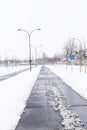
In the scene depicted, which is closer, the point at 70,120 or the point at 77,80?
the point at 70,120

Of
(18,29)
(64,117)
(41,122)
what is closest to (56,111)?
(64,117)

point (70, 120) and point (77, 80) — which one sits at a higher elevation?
point (70, 120)

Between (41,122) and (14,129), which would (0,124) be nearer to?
(14,129)

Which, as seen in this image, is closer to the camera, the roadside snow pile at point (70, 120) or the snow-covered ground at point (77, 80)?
the roadside snow pile at point (70, 120)

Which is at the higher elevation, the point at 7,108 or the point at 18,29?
the point at 18,29

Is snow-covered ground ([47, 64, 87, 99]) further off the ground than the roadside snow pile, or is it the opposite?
the roadside snow pile

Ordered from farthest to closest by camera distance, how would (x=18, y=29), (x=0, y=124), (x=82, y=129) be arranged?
1. (x=18, y=29)
2. (x=0, y=124)
3. (x=82, y=129)

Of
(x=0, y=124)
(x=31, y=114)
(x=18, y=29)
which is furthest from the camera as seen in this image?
(x=18, y=29)

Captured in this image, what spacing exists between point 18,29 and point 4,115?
138 feet

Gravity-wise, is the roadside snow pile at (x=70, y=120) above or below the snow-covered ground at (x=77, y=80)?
above

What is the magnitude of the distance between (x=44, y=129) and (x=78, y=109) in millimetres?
3772

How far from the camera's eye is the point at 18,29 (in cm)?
5091

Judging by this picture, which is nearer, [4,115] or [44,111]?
[4,115]

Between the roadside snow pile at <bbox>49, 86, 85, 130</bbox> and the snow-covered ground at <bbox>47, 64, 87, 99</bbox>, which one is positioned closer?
the roadside snow pile at <bbox>49, 86, 85, 130</bbox>
